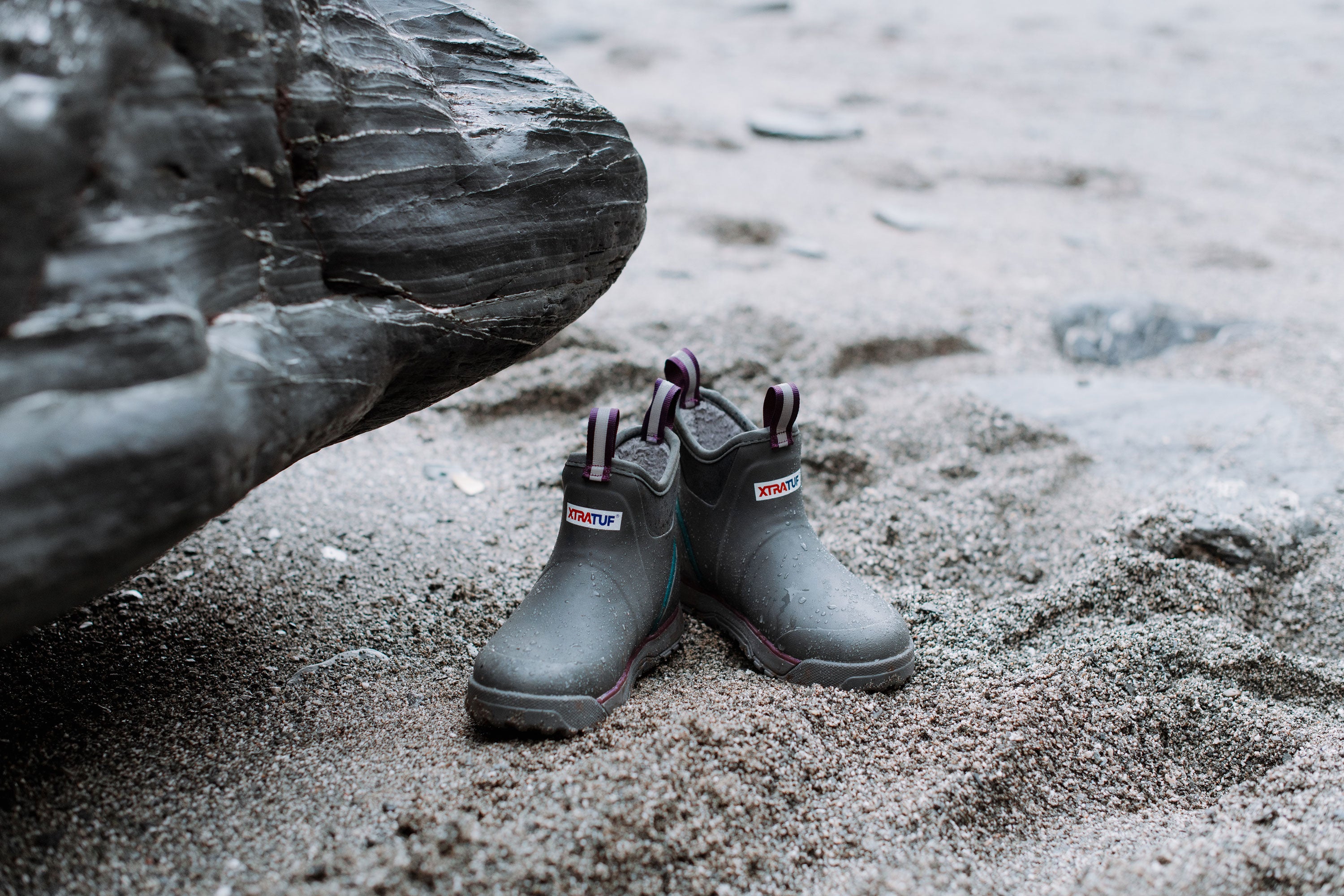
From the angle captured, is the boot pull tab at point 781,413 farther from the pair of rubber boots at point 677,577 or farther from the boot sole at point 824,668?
the boot sole at point 824,668

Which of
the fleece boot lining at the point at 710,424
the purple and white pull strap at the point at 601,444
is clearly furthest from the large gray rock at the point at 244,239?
the fleece boot lining at the point at 710,424

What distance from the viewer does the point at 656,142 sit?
5066mm

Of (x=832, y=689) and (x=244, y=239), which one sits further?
(x=832, y=689)

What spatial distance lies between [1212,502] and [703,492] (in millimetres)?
1056

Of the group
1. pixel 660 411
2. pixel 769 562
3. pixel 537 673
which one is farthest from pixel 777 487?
pixel 537 673

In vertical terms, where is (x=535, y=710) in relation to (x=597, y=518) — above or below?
below

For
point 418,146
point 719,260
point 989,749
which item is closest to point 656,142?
point 719,260

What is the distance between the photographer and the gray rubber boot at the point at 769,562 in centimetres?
139

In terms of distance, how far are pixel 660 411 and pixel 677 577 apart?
0.92 feet

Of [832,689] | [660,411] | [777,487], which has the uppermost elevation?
[660,411]

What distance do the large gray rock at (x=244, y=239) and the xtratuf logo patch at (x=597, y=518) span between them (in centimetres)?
26

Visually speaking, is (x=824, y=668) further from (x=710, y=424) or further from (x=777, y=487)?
(x=710, y=424)

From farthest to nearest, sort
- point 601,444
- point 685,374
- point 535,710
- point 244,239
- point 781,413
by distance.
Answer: point 685,374
point 781,413
point 601,444
point 535,710
point 244,239

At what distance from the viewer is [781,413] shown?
4.83ft
